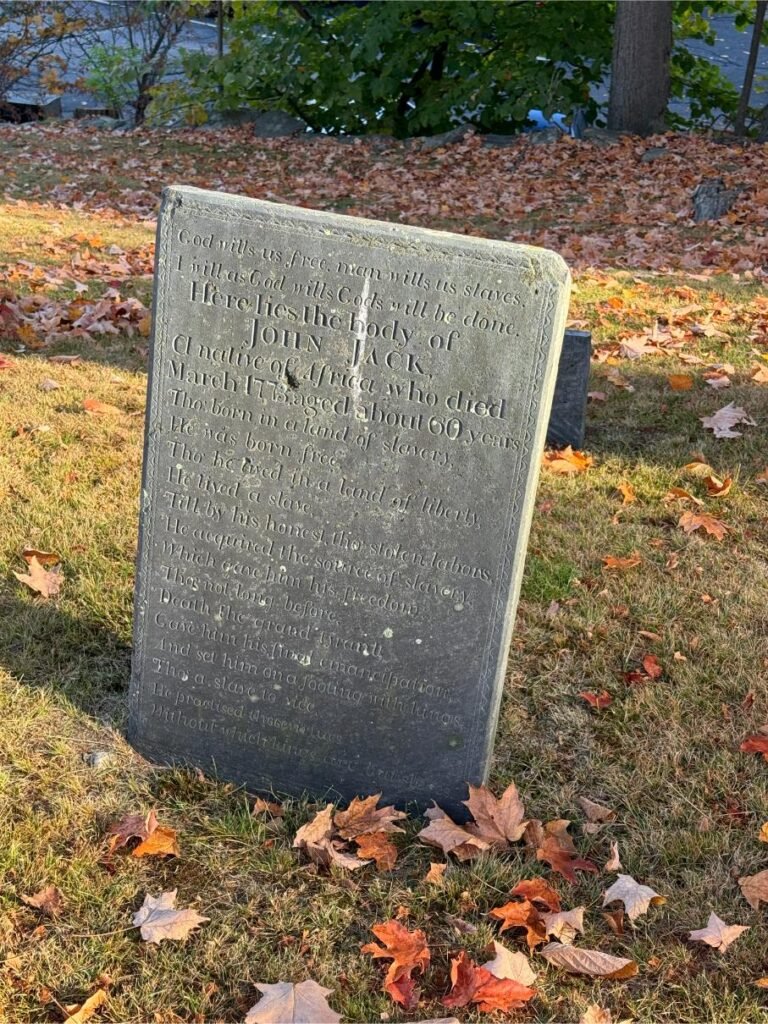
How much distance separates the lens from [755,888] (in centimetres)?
278

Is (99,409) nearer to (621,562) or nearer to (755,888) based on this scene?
(621,562)

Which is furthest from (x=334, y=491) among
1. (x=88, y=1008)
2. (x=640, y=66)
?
(x=640, y=66)

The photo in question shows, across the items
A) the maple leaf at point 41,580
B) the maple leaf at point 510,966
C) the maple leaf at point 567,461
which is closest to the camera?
the maple leaf at point 510,966

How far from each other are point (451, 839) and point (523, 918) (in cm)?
34

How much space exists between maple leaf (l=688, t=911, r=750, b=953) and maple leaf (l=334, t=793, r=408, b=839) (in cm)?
86

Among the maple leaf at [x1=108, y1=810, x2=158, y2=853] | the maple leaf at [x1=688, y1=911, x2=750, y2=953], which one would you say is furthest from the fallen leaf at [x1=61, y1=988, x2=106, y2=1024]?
the maple leaf at [x1=688, y1=911, x2=750, y2=953]

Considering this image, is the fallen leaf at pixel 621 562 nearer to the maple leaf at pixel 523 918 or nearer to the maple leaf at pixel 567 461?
the maple leaf at pixel 567 461

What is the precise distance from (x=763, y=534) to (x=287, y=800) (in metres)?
2.47

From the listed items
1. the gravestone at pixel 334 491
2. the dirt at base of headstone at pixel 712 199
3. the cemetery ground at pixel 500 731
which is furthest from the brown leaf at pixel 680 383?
the dirt at base of headstone at pixel 712 199

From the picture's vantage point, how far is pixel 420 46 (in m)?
15.2

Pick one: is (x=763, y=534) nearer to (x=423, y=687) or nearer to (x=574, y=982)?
(x=423, y=687)

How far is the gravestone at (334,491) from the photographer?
267 centimetres

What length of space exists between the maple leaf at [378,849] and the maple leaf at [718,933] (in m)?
0.81

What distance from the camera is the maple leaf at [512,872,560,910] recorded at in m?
2.76
